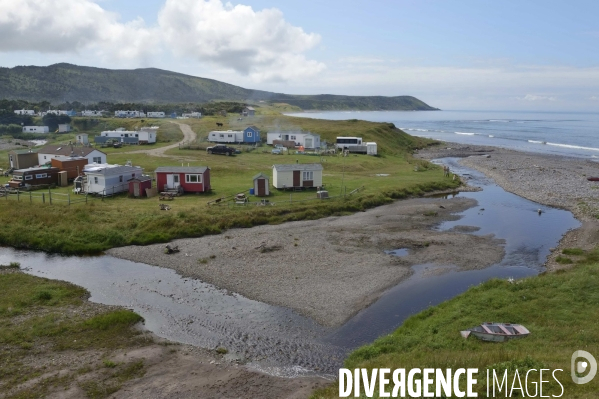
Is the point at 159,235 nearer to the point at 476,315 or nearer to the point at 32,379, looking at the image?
the point at 32,379

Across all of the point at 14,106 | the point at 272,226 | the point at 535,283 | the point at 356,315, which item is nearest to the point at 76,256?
the point at 272,226

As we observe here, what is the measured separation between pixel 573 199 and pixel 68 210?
1781 inches

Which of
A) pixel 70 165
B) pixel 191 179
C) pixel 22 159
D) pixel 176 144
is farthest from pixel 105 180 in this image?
pixel 176 144

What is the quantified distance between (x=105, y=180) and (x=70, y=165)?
8961 millimetres

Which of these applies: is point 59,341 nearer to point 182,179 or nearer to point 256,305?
point 256,305

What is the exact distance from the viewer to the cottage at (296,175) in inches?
1703

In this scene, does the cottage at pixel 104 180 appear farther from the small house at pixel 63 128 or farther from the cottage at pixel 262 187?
the small house at pixel 63 128

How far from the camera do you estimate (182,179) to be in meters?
41.8

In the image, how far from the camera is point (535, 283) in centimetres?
2081

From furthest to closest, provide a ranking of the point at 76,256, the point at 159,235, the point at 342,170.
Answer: the point at 342,170, the point at 159,235, the point at 76,256

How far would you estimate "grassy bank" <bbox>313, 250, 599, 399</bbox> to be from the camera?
42.2 feet

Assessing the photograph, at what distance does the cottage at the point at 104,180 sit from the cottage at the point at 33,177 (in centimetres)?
487

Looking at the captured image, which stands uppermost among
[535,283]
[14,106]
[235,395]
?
[14,106]

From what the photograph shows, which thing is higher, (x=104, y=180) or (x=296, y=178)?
(x=104, y=180)
